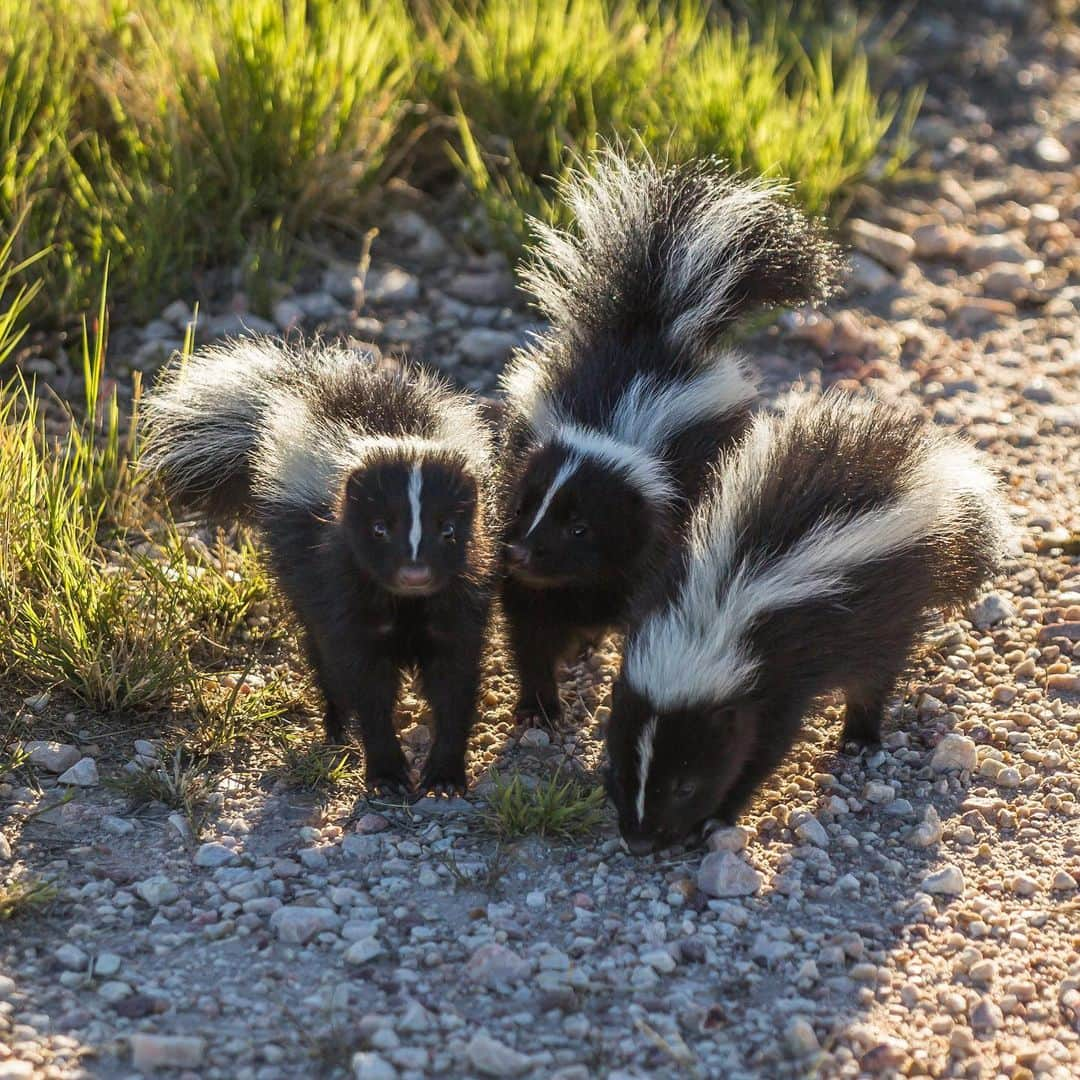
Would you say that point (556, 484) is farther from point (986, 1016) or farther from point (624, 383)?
point (986, 1016)

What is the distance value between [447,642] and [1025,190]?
5342mm

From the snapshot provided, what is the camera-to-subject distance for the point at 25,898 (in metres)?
4.11

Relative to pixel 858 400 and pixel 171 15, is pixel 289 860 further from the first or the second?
pixel 171 15

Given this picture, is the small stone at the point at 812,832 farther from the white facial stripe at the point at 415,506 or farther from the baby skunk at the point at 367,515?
the white facial stripe at the point at 415,506

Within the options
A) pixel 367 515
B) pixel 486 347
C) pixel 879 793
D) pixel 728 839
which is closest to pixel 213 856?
pixel 367 515

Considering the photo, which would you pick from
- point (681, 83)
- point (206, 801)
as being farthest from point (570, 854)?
point (681, 83)

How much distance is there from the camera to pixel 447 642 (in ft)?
16.0

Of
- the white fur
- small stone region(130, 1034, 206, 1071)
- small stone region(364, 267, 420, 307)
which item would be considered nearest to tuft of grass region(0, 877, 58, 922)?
small stone region(130, 1034, 206, 1071)

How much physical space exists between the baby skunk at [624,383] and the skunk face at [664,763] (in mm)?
776

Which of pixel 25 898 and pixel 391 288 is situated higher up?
pixel 391 288

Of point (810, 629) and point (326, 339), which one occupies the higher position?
point (810, 629)

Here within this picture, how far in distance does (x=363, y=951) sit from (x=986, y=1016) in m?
1.51

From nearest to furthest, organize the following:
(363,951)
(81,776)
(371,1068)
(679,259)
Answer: (371,1068) → (363,951) → (81,776) → (679,259)

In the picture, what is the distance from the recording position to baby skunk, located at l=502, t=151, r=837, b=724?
5.20 meters
